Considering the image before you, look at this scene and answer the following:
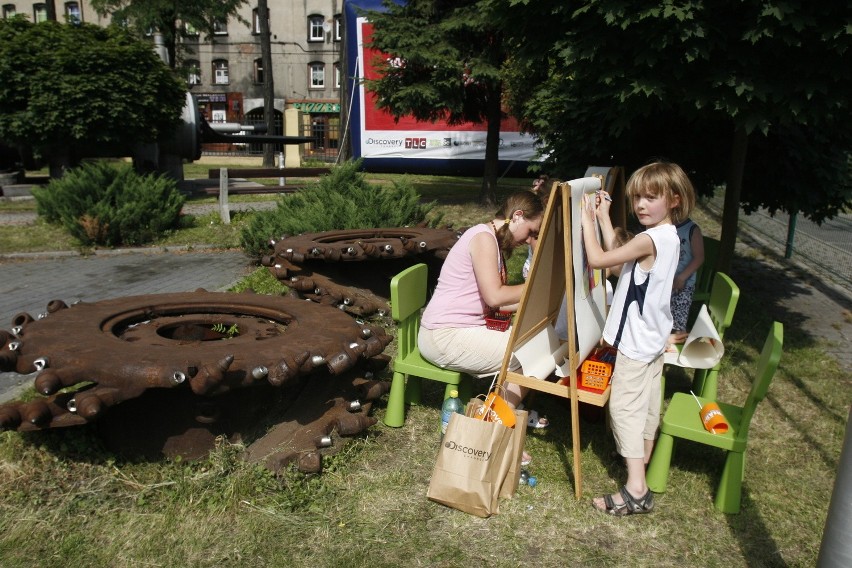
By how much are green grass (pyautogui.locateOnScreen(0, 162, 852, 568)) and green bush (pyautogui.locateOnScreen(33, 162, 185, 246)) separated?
6679 mm

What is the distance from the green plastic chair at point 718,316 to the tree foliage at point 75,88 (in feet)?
36.1

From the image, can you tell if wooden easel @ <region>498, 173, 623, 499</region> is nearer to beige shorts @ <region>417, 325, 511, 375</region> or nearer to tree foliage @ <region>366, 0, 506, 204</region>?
beige shorts @ <region>417, 325, 511, 375</region>

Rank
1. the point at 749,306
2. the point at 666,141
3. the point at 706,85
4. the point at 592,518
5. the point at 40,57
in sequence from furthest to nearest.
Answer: the point at 40,57 < the point at 749,306 < the point at 666,141 < the point at 706,85 < the point at 592,518

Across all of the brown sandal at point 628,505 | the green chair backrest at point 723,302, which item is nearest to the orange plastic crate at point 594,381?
the brown sandal at point 628,505

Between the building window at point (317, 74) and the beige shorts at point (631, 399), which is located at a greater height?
the building window at point (317, 74)

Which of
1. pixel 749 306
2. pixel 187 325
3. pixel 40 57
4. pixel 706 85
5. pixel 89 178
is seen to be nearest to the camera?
pixel 187 325

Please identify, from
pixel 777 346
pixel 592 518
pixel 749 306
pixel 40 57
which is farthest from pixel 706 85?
pixel 40 57

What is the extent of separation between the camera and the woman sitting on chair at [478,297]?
375 cm

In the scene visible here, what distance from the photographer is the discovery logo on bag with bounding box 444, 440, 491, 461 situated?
305 centimetres

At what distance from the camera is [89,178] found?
33.3 feet

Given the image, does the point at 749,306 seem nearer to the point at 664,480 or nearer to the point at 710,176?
the point at 710,176

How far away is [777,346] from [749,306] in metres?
4.79

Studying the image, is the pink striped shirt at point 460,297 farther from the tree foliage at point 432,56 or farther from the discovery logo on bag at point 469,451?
the tree foliage at point 432,56

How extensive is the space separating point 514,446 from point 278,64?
41.9 m
